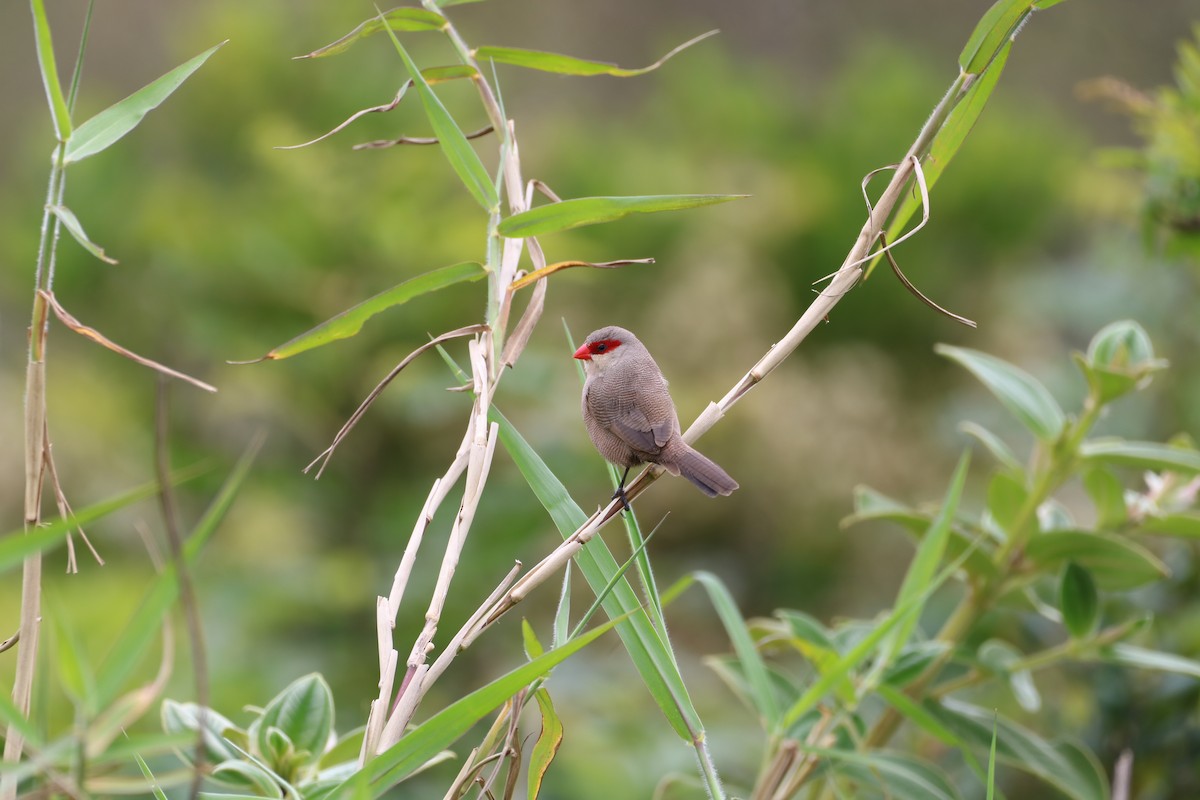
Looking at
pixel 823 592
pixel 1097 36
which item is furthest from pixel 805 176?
pixel 1097 36

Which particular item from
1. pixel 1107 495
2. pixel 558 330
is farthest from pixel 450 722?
pixel 558 330

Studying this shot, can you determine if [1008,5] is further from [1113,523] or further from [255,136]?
[255,136]

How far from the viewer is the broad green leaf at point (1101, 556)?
75cm

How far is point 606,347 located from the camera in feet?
2.87

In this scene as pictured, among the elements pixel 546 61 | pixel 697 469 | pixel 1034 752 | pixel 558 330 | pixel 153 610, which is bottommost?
pixel 558 330

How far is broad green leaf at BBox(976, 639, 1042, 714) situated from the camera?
2.52 feet

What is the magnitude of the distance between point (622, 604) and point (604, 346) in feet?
1.23

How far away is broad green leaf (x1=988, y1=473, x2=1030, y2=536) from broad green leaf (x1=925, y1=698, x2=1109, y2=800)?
14 cm

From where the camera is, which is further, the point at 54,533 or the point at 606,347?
the point at 606,347

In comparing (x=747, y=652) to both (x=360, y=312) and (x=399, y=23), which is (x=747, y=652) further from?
(x=399, y=23)

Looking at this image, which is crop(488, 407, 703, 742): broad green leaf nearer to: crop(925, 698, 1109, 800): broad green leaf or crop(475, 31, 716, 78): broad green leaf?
crop(475, 31, 716, 78): broad green leaf

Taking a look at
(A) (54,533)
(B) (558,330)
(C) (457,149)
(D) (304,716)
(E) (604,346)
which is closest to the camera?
(A) (54,533)

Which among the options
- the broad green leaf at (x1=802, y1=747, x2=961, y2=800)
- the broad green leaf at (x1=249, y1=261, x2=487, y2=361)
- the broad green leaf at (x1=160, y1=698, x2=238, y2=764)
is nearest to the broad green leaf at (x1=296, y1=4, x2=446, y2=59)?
the broad green leaf at (x1=249, y1=261, x2=487, y2=361)

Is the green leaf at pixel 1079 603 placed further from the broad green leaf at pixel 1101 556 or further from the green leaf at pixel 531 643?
the green leaf at pixel 531 643
